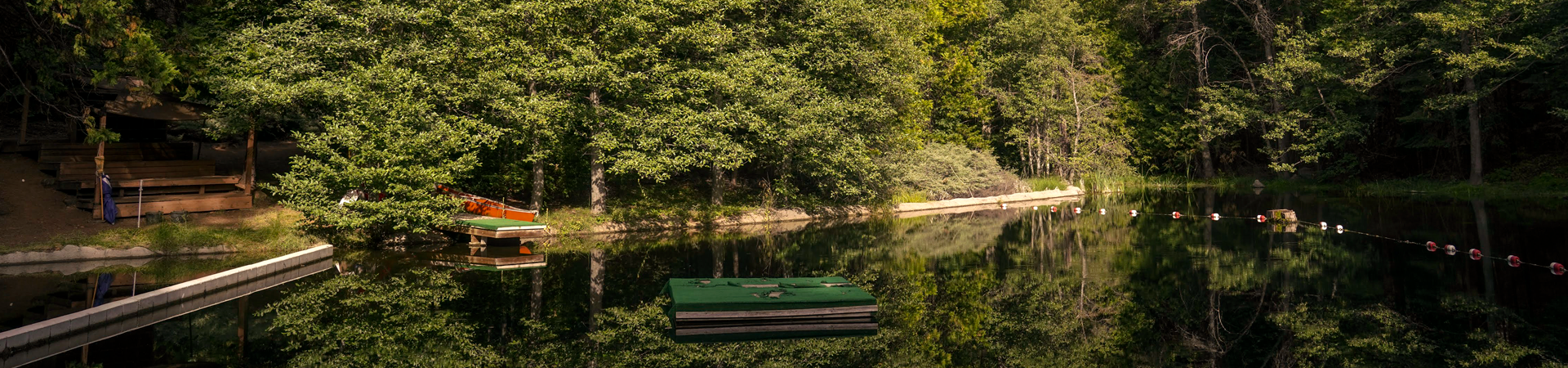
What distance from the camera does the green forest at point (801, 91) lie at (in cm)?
1959

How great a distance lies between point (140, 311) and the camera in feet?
37.1

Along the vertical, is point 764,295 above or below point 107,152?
below

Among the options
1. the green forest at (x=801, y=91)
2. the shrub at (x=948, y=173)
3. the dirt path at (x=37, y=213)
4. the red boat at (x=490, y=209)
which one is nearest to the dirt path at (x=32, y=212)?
the dirt path at (x=37, y=213)

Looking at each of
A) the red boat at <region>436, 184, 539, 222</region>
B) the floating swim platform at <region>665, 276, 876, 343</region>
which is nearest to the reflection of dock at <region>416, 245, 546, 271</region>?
the red boat at <region>436, 184, 539, 222</region>

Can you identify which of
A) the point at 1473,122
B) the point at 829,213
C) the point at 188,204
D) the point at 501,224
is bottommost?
the point at 501,224

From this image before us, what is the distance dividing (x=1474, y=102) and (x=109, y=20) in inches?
1549

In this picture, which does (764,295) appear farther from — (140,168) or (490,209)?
(140,168)

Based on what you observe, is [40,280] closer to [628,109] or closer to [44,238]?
[44,238]

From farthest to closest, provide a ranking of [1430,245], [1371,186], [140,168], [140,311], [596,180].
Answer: [1371,186] → [596,180] → [140,168] → [1430,245] → [140,311]

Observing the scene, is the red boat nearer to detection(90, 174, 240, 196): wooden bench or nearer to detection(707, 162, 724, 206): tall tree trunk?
detection(90, 174, 240, 196): wooden bench

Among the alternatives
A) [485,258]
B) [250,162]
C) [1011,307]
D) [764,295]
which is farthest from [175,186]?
Answer: [1011,307]

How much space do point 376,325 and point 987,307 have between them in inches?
304

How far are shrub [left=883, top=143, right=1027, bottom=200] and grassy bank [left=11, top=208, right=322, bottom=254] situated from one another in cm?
1767

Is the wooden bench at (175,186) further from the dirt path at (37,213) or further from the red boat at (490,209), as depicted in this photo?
the red boat at (490,209)
